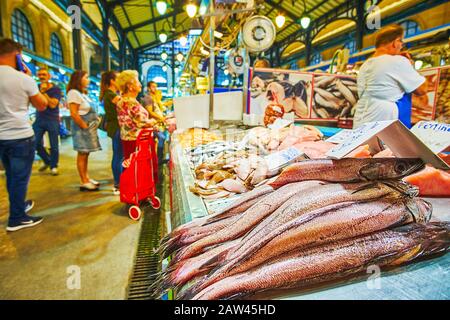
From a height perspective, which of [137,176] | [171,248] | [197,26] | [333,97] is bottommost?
[137,176]

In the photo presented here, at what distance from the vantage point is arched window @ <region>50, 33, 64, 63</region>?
524 inches

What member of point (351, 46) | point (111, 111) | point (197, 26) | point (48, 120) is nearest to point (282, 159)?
point (111, 111)

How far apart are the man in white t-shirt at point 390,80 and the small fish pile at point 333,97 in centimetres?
141

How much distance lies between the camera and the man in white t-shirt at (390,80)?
2682 millimetres

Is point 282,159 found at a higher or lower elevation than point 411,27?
lower

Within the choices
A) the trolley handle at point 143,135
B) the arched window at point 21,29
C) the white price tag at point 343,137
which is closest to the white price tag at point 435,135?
the white price tag at point 343,137

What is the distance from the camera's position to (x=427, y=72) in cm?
423

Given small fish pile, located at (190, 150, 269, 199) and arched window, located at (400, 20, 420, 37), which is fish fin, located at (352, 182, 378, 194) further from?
arched window, located at (400, 20, 420, 37)

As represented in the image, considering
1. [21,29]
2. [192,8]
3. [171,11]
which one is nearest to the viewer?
[192,8]

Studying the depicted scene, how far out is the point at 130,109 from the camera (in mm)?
3600

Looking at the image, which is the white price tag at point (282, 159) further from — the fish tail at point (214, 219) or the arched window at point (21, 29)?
the arched window at point (21, 29)

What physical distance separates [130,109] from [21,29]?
1079cm

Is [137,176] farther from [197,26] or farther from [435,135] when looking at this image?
[197,26]
